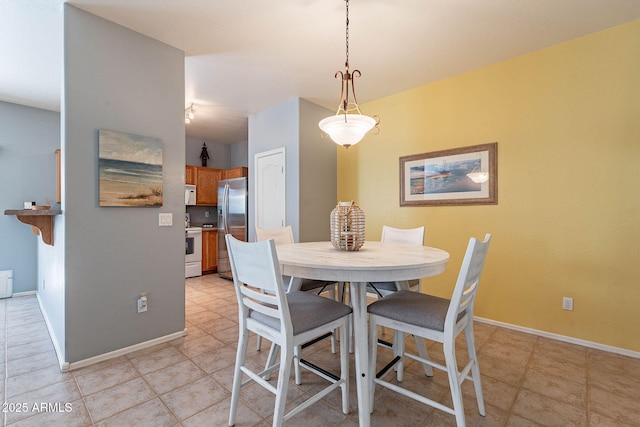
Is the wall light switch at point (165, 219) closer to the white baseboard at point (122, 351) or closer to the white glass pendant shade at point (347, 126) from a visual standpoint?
the white baseboard at point (122, 351)

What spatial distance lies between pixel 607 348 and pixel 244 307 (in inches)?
114

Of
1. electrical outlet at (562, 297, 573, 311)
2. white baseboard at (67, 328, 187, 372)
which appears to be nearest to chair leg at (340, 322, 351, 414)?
white baseboard at (67, 328, 187, 372)

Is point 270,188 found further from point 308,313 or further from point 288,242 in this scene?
point 308,313

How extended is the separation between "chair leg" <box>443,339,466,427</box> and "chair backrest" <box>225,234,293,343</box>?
0.74 metres

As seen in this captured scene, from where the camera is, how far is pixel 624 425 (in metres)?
1.52

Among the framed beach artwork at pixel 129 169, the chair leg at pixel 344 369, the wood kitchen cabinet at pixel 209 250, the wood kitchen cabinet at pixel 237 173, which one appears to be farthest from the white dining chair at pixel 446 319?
the wood kitchen cabinet at pixel 209 250

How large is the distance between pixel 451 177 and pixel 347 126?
1698 millimetres

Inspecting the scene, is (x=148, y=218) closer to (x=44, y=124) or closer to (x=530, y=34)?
(x=44, y=124)

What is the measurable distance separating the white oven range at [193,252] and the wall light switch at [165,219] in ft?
8.17

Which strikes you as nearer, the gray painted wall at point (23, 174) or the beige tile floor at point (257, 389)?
the beige tile floor at point (257, 389)

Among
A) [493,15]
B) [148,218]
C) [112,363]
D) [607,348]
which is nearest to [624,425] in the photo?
[607,348]

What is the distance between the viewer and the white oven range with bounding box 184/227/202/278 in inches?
193

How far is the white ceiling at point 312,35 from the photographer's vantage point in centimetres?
212

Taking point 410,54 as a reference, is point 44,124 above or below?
below
